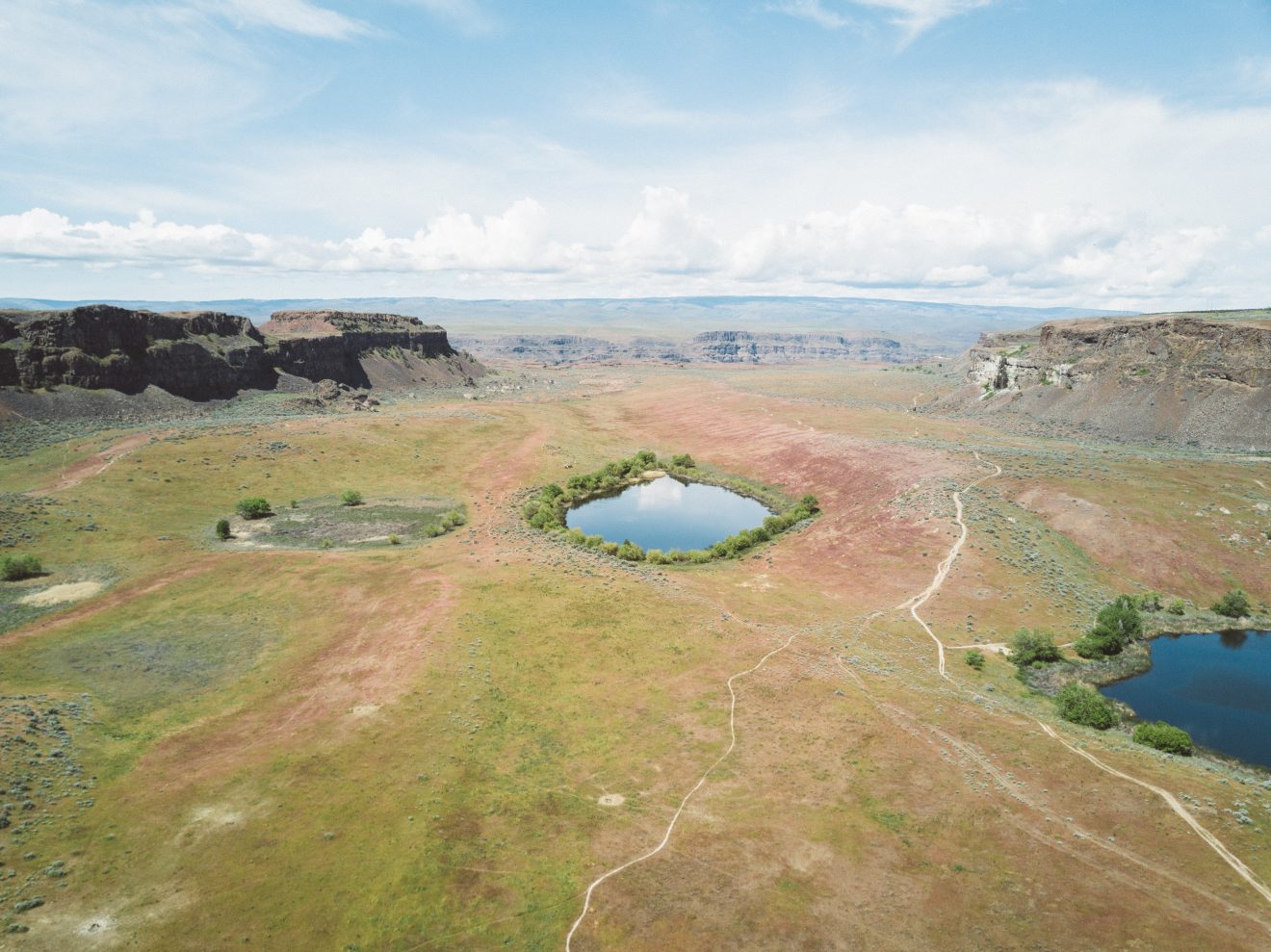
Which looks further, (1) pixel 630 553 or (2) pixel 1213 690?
(1) pixel 630 553

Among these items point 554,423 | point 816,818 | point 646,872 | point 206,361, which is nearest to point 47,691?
point 646,872

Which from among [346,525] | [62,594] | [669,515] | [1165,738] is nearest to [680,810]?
[1165,738]

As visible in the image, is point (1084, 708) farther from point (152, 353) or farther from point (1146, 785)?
point (152, 353)

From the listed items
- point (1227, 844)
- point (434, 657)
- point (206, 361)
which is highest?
point (206, 361)

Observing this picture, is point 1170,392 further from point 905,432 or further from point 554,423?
point 554,423

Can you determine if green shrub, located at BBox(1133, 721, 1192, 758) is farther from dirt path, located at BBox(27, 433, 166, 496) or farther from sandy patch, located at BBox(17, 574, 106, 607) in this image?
dirt path, located at BBox(27, 433, 166, 496)

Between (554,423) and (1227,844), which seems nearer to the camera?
(1227,844)

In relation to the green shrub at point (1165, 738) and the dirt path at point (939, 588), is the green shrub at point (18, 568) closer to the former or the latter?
the dirt path at point (939, 588)
